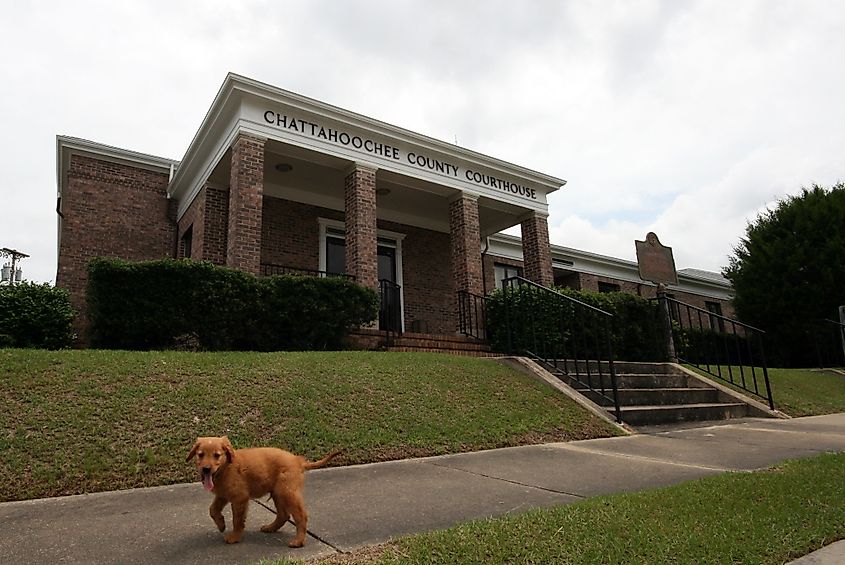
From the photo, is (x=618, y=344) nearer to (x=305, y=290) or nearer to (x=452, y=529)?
(x=305, y=290)

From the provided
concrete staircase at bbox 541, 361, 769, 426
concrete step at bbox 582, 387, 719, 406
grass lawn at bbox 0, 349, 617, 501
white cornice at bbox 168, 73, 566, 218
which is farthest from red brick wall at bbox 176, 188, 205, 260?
concrete step at bbox 582, 387, 719, 406

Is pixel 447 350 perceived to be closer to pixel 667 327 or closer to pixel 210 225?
pixel 667 327

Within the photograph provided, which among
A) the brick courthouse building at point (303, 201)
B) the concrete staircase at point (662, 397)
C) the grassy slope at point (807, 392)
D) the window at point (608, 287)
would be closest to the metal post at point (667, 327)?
the concrete staircase at point (662, 397)

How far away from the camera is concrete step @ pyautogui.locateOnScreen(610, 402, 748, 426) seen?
261 inches

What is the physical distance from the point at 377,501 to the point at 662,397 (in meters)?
5.62

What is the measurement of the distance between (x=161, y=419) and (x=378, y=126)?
323 inches

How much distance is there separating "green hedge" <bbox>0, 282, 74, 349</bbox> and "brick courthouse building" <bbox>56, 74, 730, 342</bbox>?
2640 millimetres

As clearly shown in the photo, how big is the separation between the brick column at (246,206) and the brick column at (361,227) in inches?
75.8

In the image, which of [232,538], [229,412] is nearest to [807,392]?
[229,412]

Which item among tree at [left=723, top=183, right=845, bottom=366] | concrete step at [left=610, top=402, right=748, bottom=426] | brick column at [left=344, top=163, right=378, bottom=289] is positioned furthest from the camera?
tree at [left=723, top=183, right=845, bottom=366]

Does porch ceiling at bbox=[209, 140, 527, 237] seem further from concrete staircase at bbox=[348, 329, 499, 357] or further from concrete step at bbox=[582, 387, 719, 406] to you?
concrete step at bbox=[582, 387, 719, 406]

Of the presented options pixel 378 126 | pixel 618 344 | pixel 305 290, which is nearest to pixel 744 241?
pixel 618 344

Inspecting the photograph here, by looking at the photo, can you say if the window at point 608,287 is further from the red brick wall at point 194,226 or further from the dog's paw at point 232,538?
the dog's paw at point 232,538

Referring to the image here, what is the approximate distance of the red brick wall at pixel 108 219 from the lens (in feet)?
37.5
